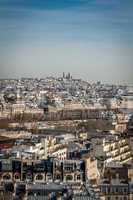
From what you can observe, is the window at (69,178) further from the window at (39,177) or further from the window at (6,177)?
the window at (6,177)

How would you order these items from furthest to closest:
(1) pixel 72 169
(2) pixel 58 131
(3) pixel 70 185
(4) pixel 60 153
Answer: (2) pixel 58 131 → (4) pixel 60 153 → (1) pixel 72 169 → (3) pixel 70 185

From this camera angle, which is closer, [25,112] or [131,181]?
[131,181]

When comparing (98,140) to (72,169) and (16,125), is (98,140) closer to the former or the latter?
(72,169)

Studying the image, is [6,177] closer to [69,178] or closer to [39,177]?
[39,177]

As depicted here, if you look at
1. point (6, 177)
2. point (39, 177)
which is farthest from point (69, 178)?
point (6, 177)

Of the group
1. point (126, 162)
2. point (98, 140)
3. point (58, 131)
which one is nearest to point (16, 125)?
point (58, 131)

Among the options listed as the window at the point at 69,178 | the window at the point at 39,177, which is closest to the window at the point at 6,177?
the window at the point at 39,177

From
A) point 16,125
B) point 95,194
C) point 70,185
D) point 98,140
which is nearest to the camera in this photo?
point 95,194

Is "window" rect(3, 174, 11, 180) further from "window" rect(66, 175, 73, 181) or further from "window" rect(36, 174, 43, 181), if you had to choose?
"window" rect(66, 175, 73, 181)

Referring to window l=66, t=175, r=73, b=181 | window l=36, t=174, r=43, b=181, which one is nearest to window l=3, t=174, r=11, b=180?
window l=36, t=174, r=43, b=181

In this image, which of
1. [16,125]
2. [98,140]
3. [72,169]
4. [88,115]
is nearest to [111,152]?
[98,140]
